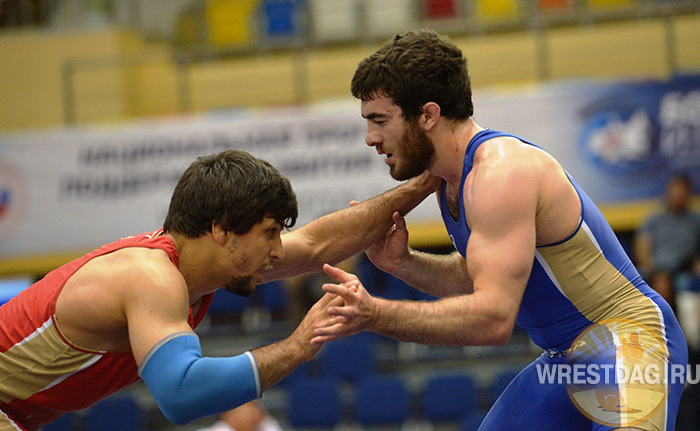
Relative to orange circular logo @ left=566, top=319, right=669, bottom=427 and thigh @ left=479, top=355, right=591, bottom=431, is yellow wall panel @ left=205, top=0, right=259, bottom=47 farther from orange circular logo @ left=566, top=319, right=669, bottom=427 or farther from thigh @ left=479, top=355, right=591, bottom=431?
orange circular logo @ left=566, top=319, right=669, bottom=427

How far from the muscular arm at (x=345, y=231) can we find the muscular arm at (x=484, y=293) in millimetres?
784

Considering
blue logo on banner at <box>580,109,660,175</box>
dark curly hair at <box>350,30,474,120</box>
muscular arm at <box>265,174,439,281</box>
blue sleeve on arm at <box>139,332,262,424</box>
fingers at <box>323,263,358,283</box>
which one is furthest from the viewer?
blue logo on banner at <box>580,109,660,175</box>

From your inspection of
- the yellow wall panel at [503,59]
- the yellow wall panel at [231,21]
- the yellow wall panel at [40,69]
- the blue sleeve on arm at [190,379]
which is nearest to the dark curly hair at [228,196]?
the blue sleeve on arm at [190,379]

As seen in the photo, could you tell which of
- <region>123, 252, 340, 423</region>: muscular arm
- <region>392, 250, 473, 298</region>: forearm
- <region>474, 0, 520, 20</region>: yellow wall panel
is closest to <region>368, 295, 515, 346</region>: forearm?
<region>123, 252, 340, 423</region>: muscular arm

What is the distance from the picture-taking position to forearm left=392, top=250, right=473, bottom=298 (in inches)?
138

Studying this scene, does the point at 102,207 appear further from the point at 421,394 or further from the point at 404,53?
the point at 404,53

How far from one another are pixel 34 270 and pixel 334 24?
5222mm

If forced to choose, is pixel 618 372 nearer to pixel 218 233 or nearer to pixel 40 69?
pixel 218 233

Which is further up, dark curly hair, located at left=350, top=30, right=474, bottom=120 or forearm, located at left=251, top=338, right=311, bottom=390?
dark curly hair, located at left=350, top=30, right=474, bottom=120

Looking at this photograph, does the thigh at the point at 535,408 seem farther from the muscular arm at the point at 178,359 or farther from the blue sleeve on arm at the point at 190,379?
the blue sleeve on arm at the point at 190,379

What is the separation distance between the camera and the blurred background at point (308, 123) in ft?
27.2

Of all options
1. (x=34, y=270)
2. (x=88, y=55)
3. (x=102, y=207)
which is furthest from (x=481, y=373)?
(x=88, y=55)

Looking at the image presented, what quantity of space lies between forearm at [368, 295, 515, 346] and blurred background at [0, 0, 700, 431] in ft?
15.3

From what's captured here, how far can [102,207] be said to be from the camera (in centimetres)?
952
